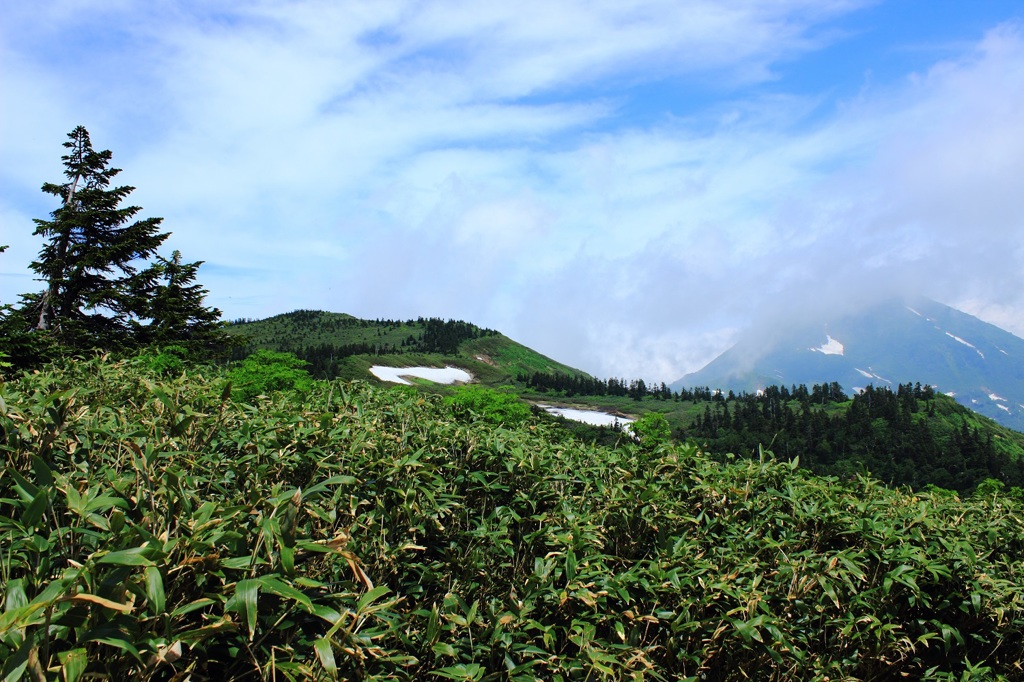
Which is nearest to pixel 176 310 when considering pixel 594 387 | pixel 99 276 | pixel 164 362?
pixel 99 276

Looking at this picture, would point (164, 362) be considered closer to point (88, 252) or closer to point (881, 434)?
point (88, 252)

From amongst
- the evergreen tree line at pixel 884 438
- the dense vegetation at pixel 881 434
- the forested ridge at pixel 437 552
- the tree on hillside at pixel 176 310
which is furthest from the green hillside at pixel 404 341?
the forested ridge at pixel 437 552

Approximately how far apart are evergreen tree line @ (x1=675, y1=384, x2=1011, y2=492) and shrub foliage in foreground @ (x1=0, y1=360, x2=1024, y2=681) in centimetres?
7559

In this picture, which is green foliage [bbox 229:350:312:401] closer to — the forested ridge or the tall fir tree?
the tall fir tree

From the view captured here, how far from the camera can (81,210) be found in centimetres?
3127

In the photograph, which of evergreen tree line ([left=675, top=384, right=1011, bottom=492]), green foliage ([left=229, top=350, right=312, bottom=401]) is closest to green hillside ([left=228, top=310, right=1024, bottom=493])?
evergreen tree line ([left=675, top=384, right=1011, bottom=492])

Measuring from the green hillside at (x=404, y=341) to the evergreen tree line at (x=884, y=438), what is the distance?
69.0 metres

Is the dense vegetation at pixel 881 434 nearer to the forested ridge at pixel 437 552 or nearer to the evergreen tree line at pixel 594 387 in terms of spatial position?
the evergreen tree line at pixel 594 387

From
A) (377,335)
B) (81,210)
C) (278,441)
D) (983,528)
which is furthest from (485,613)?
(377,335)

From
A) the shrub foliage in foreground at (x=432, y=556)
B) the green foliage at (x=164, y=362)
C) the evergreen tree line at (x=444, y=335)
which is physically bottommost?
the shrub foliage in foreground at (x=432, y=556)

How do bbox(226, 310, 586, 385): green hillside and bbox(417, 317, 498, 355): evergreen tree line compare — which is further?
bbox(417, 317, 498, 355): evergreen tree line

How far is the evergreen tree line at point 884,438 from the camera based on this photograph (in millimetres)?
80500

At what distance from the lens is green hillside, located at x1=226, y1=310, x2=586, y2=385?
497ft

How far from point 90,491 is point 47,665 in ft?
2.47
